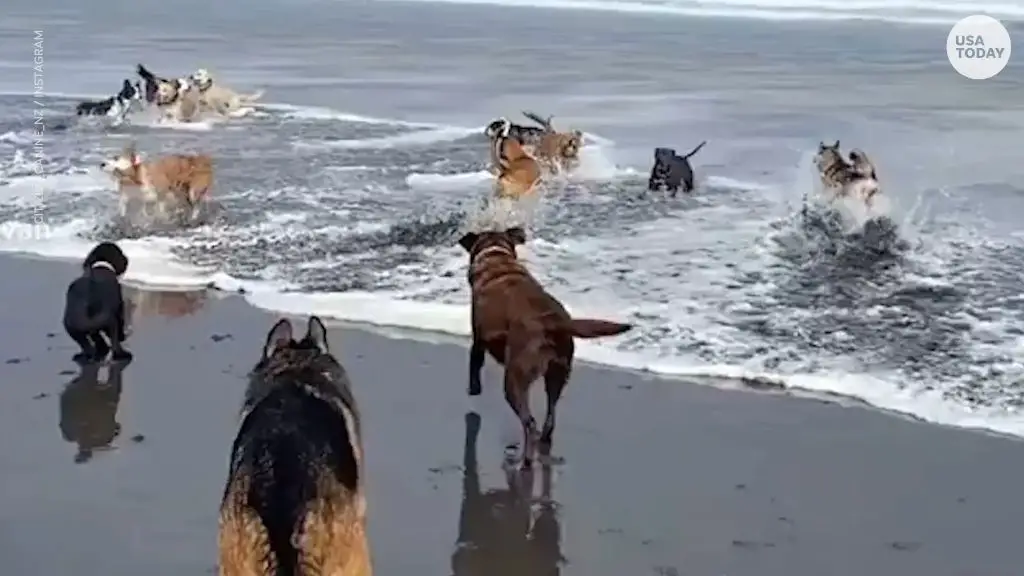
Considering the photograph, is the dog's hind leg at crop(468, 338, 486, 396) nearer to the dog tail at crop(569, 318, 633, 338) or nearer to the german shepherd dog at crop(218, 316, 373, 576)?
the dog tail at crop(569, 318, 633, 338)

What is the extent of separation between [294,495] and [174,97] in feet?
51.3

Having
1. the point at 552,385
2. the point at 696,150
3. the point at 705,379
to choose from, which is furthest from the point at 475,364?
the point at 696,150

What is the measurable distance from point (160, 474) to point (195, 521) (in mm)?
580

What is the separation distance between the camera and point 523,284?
22.0 ft

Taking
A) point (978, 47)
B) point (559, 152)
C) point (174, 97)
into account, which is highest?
point (978, 47)

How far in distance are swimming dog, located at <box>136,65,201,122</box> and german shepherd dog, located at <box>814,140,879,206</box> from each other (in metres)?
9.66

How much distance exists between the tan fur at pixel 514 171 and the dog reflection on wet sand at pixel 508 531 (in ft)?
23.7

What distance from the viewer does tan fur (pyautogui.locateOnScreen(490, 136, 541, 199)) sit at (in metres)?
13.2

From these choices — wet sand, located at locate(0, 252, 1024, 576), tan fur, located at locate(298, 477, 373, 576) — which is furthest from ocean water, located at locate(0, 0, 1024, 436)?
tan fur, located at locate(298, 477, 373, 576)

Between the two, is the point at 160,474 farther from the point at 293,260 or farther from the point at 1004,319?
the point at 1004,319

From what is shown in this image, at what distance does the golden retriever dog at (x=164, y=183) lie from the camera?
12.0m

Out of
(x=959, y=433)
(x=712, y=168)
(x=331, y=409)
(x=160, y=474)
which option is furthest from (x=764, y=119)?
(x=331, y=409)

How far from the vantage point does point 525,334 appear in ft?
20.5

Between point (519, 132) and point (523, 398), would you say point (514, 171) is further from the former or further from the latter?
point (523, 398)
